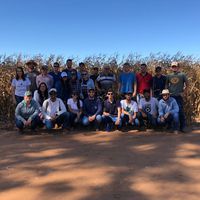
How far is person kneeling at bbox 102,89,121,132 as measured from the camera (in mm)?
10195

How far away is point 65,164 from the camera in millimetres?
6578

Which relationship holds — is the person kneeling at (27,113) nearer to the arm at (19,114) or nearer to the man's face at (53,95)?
the arm at (19,114)

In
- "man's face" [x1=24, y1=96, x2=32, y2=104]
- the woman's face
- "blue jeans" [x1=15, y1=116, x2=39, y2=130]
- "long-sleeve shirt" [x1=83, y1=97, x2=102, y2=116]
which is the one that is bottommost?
"blue jeans" [x1=15, y1=116, x2=39, y2=130]

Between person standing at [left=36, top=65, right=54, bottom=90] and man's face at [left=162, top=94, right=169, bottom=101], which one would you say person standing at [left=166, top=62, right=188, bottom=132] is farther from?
person standing at [left=36, top=65, right=54, bottom=90]

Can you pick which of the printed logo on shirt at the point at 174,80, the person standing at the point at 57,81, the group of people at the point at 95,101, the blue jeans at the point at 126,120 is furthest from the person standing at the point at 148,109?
the person standing at the point at 57,81

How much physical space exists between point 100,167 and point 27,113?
162 inches

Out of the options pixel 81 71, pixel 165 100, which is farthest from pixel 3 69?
pixel 165 100

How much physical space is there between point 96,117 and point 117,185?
480 centimetres

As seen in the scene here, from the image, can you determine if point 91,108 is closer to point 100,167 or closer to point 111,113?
point 111,113

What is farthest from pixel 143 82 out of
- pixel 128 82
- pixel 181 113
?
pixel 181 113

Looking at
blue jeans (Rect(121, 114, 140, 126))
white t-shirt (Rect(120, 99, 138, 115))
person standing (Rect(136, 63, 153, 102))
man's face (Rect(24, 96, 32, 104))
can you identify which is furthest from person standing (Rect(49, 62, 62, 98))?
person standing (Rect(136, 63, 153, 102))

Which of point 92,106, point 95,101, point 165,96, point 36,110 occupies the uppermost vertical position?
point 165,96

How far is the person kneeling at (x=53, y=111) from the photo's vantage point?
9875 millimetres

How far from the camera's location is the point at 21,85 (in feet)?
33.7
